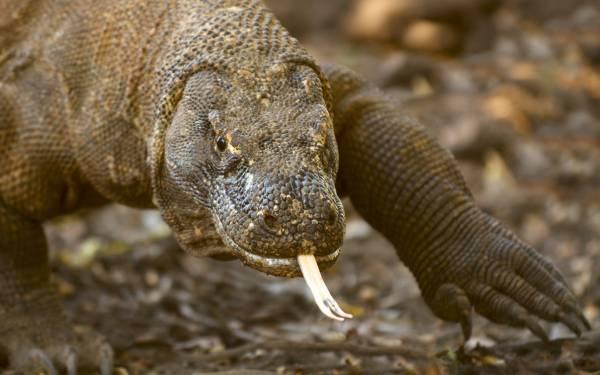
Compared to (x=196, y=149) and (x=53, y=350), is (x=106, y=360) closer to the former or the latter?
(x=53, y=350)

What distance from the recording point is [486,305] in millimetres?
4297

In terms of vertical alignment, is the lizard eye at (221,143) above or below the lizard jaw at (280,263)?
above

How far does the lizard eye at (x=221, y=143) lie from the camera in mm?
3424

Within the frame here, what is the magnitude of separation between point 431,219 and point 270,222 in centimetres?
150

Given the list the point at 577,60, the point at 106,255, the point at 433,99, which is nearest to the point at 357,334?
the point at 106,255

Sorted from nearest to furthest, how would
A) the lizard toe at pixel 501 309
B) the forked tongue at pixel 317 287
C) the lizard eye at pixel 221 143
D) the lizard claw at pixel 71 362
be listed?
the forked tongue at pixel 317 287
the lizard eye at pixel 221 143
the lizard toe at pixel 501 309
the lizard claw at pixel 71 362

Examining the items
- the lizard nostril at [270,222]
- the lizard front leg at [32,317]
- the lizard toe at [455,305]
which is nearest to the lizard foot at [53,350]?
the lizard front leg at [32,317]

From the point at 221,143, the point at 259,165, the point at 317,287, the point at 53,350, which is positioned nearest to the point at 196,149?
the point at 221,143

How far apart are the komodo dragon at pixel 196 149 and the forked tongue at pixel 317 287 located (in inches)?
11.6

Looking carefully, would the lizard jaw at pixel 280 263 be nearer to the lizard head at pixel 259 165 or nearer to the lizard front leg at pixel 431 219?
the lizard head at pixel 259 165

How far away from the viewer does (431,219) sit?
4.46 metres

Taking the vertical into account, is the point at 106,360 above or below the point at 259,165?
below

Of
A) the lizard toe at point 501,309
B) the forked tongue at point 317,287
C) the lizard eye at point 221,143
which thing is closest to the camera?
the forked tongue at point 317,287

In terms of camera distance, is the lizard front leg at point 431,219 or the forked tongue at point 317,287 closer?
the forked tongue at point 317,287
